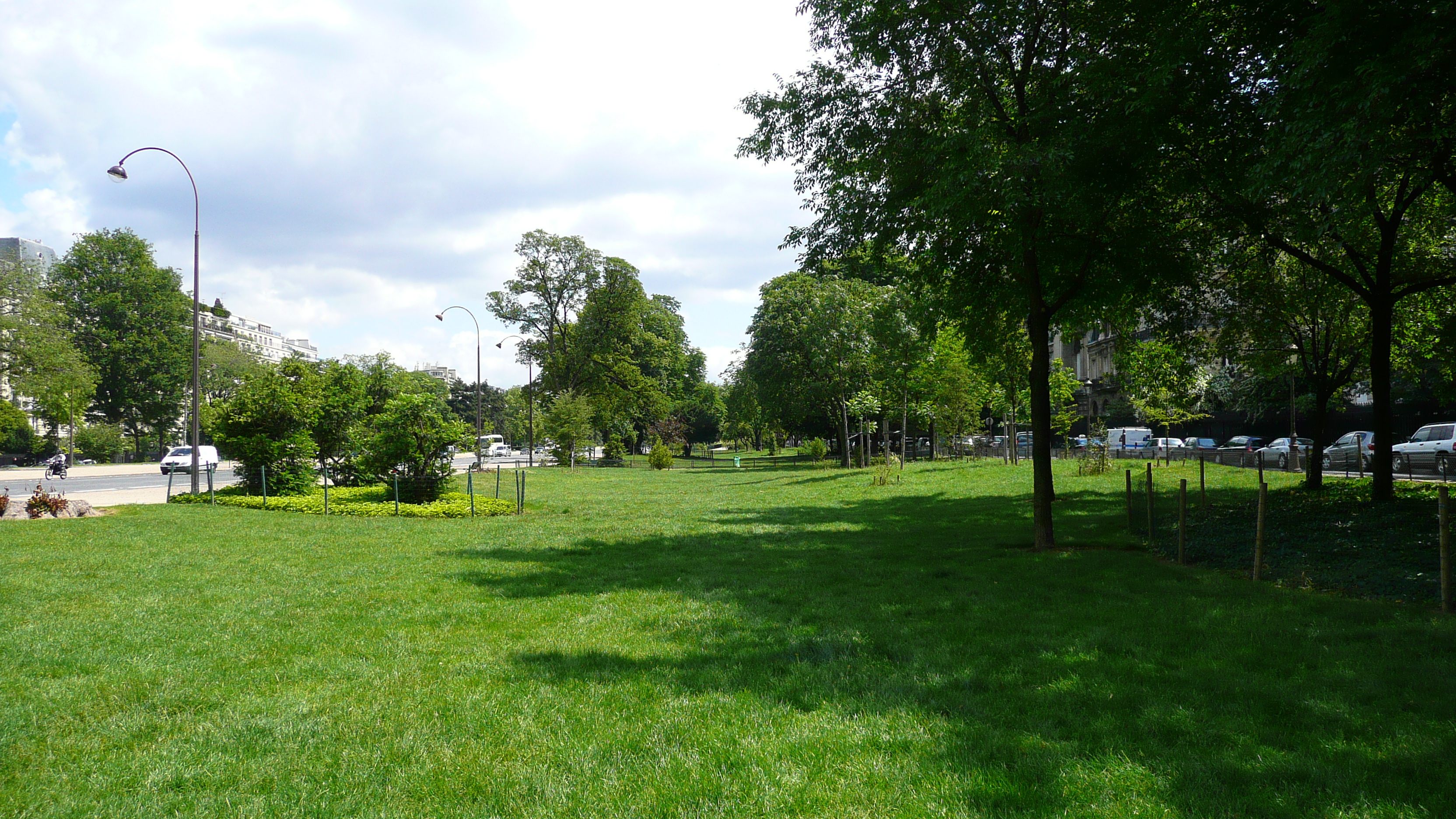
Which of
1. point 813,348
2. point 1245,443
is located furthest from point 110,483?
point 1245,443

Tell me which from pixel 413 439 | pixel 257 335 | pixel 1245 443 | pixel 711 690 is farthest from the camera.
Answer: pixel 257 335

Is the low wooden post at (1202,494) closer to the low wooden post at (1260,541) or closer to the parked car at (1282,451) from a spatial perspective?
the low wooden post at (1260,541)

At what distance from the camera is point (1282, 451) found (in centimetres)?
3388

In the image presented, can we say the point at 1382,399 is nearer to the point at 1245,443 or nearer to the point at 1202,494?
the point at 1202,494

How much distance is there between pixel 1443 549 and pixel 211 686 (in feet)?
37.1

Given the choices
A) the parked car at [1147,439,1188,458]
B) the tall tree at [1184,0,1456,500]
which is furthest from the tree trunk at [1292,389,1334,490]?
the parked car at [1147,439,1188,458]

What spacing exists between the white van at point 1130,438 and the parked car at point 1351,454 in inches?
496

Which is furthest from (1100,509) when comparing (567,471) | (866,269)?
(567,471)

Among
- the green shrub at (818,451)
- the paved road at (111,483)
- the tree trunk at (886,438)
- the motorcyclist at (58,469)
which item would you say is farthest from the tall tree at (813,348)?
the motorcyclist at (58,469)

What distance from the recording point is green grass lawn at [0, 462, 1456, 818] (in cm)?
418

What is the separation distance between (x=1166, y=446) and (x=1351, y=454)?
6257 millimetres

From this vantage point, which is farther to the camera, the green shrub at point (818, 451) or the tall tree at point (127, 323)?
the tall tree at point (127, 323)

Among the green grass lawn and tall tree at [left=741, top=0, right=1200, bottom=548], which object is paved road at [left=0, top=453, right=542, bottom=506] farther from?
tall tree at [left=741, top=0, right=1200, bottom=548]

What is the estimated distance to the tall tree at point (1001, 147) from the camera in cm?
1084
